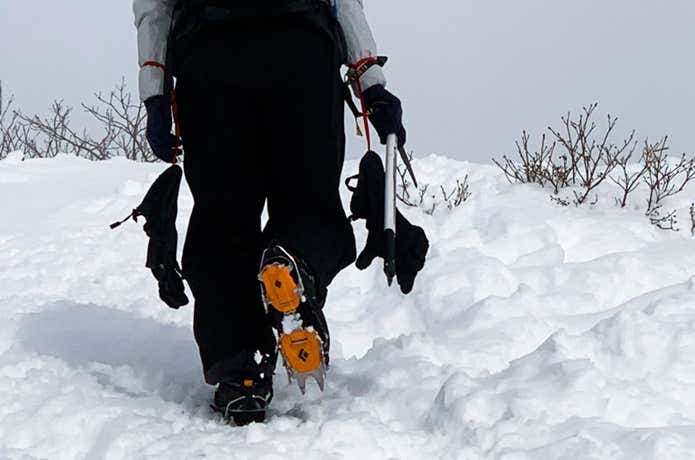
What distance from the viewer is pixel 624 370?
96.7 inches

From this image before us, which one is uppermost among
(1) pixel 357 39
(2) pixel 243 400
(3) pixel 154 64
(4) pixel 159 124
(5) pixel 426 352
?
(1) pixel 357 39

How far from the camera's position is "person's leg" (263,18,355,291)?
2.31 metres

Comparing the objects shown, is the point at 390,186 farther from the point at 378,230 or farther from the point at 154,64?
the point at 154,64

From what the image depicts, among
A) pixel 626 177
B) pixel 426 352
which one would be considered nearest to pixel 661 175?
pixel 626 177

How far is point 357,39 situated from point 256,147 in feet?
1.31

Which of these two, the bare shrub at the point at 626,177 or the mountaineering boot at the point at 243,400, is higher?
the bare shrub at the point at 626,177

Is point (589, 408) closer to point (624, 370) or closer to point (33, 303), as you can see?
A: point (624, 370)

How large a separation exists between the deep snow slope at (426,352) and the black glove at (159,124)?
2.32 feet

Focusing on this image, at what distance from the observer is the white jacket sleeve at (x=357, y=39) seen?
2.40 metres

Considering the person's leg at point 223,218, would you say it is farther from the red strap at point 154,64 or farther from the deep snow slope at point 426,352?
the deep snow slope at point 426,352

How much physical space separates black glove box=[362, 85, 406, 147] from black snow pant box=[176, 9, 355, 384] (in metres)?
0.08

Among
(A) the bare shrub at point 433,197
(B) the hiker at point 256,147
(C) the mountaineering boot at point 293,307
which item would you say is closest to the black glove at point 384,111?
(B) the hiker at point 256,147

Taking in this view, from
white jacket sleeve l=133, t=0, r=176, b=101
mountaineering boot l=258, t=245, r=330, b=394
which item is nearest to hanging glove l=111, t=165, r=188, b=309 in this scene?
white jacket sleeve l=133, t=0, r=176, b=101

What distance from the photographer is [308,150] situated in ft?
7.70
